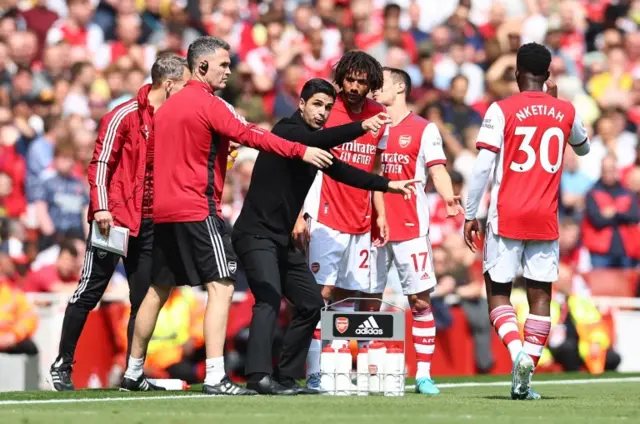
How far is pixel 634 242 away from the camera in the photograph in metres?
18.9

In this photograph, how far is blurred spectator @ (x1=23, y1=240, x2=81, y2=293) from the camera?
49.6 ft

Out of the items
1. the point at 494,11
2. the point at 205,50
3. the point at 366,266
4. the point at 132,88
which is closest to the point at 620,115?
the point at 494,11

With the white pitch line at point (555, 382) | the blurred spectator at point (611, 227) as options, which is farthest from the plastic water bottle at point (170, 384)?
the blurred spectator at point (611, 227)

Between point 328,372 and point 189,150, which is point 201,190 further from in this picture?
point 328,372

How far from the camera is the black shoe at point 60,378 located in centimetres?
1138

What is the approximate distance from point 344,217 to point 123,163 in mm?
1712

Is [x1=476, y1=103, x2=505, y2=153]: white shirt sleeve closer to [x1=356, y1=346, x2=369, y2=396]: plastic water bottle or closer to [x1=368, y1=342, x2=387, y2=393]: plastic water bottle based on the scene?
[x1=368, y1=342, x2=387, y2=393]: plastic water bottle

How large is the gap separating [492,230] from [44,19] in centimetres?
977

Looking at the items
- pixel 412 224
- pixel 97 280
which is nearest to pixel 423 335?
pixel 412 224

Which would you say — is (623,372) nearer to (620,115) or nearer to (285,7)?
(620,115)

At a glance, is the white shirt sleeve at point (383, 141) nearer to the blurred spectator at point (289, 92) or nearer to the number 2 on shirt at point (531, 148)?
the number 2 on shirt at point (531, 148)

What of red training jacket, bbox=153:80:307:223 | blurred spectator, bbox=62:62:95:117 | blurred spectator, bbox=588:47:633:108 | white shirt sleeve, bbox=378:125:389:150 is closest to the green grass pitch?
red training jacket, bbox=153:80:307:223

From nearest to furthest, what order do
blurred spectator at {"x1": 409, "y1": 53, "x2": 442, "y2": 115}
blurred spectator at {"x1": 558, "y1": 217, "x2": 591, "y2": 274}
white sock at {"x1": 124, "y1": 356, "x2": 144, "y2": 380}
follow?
white sock at {"x1": 124, "y1": 356, "x2": 144, "y2": 380} < blurred spectator at {"x1": 558, "y1": 217, "x2": 591, "y2": 274} < blurred spectator at {"x1": 409, "y1": 53, "x2": 442, "y2": 115}

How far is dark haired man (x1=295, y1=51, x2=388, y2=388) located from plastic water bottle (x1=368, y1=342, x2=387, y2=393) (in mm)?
759
